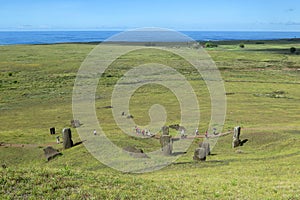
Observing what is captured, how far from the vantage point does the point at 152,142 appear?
3450 cm

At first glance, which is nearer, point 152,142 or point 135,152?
point 135,152

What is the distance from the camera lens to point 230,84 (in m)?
81.6

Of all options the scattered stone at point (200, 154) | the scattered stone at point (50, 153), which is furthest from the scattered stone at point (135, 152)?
the scattered stone at point (50, 153)

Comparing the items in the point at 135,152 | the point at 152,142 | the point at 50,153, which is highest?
the point at 135,152

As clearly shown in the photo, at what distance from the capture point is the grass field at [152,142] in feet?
44.7

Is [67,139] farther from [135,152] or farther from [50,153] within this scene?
[135,152]

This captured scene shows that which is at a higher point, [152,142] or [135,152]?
[135,152]

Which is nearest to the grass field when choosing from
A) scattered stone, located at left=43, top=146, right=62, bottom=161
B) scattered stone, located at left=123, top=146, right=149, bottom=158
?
scattered stone, located at left=43, top=146, right=62, bottom=161

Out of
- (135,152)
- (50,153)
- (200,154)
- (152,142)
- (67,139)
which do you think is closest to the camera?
(200,154)

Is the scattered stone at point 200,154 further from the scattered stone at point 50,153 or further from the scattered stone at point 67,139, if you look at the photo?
the scattered stone at point 67,139

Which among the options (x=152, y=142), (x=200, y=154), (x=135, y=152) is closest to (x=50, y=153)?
(x=135, y=152)

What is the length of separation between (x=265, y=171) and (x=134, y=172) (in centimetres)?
873

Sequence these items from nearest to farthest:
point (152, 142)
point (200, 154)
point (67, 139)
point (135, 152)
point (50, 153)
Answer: point (200, 154) < point (135, 152) < point (50, 153) < point (67, 139) < point (152, 142)

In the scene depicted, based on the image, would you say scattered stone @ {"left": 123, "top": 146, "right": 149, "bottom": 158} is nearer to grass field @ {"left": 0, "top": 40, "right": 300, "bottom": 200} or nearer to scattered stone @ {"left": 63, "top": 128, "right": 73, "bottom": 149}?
grass field @ {"left": 0, "top": 40, "right": 300, "bottom": 200}
